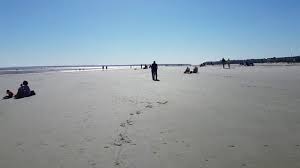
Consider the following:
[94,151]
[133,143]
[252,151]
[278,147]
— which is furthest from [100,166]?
[278,147]

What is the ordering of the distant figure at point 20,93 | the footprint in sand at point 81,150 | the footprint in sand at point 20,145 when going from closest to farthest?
the footprint in sand at point 81,150 < the footprint in sand at point 20,145 < the distant figure at point 20,93

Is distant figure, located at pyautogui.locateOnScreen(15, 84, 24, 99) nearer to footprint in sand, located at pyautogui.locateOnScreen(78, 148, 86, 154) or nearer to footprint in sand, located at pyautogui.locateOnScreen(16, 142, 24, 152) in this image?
footprint in sand, located at pyautogui.locateOnScreen(16, 142, 24, 152)

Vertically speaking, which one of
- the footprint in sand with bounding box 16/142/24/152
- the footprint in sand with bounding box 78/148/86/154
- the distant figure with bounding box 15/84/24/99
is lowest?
the footprint in sand with bounding box 16/142/24/152

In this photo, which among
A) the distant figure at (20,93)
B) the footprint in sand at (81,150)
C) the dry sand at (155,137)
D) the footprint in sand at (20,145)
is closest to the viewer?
the dry sand at (155,137)

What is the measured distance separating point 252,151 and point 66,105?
837 cm

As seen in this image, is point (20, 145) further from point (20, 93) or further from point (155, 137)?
point (20, 93)

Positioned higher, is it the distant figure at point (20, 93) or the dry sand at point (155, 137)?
the distant figure at point (20, 93)

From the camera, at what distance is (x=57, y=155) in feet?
20.7

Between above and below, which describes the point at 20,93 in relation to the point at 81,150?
above

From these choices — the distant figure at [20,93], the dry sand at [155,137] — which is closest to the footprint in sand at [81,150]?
the dry sand at [155,137]

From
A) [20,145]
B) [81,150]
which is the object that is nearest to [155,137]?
[81,150]

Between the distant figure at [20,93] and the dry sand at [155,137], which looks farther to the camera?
the distant figure at [20,93]

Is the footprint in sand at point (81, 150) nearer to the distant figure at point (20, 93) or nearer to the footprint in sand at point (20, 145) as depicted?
the footprint in sand at point (20, 145)

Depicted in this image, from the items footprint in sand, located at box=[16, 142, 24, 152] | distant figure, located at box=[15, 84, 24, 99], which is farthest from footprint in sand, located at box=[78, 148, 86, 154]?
distant figure, located at box=[15, 84, 24, 99]
